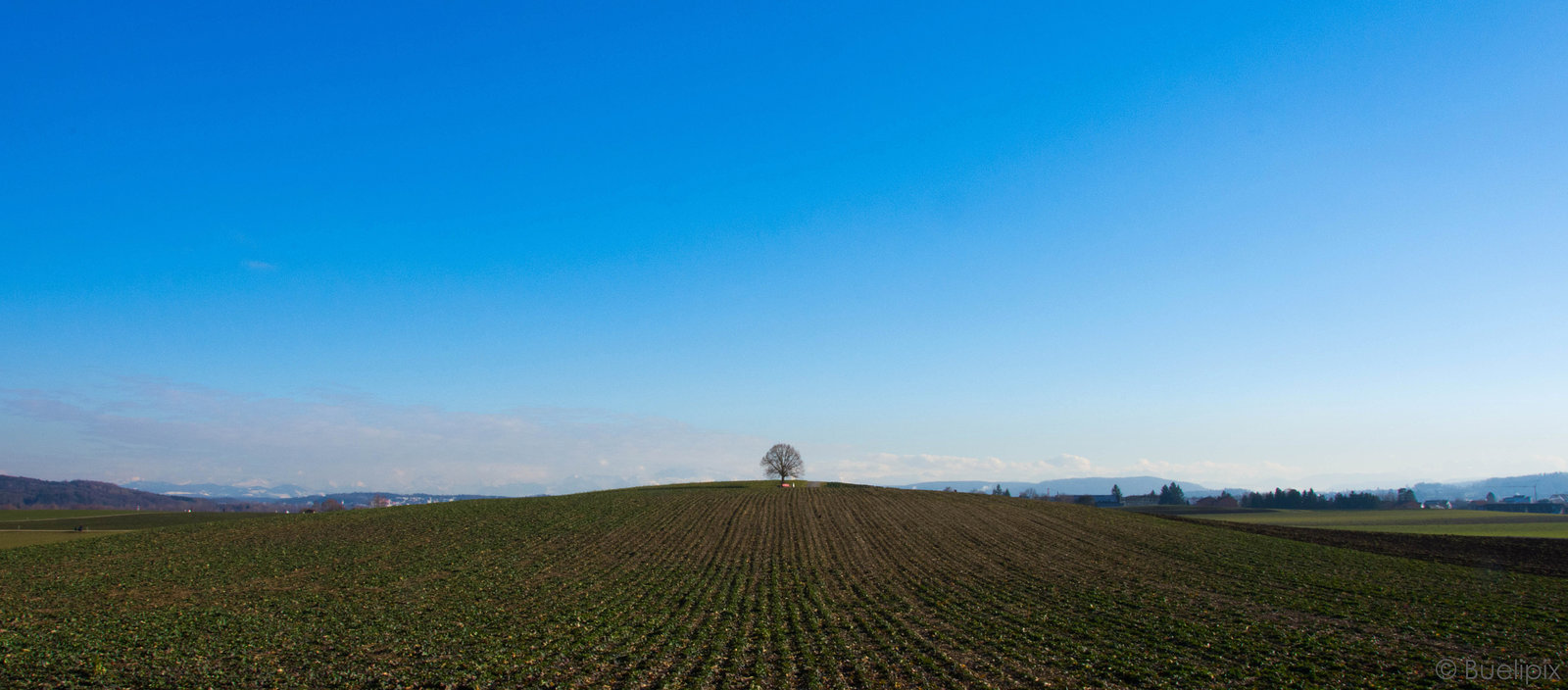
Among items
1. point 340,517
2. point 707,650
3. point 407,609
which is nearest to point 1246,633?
point 707,650

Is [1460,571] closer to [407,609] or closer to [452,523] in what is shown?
[407,609]

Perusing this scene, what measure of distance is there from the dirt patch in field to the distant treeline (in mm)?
103346

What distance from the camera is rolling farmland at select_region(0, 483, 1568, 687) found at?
732 inches

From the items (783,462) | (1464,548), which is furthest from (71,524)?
(1464,548)

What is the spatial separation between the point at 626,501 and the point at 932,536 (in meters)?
36.8

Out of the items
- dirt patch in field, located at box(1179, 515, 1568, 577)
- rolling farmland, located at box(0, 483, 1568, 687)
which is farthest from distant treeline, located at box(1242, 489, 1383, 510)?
rolling farmland, located at box(0, 483, 1568, 687)

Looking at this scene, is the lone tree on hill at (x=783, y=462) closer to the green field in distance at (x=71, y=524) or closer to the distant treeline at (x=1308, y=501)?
the green field in distance at (x=71, y=524)

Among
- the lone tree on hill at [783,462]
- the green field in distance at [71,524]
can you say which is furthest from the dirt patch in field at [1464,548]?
the green field in distance at [71,524]

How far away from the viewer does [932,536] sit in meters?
51.2

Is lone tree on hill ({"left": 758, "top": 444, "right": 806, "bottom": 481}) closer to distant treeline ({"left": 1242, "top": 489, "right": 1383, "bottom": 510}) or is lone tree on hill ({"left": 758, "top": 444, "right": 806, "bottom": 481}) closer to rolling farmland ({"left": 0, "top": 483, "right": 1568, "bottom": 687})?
rolling farmland ({"left": 0, "top": 483, "right": 1568, "bottom": 687})

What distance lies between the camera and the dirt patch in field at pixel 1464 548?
38625 mm

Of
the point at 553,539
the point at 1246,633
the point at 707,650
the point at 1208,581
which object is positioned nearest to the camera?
the point at 707,650

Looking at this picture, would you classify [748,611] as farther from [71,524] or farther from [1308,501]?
[1308,501]

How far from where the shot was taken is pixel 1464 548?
4647 cm
